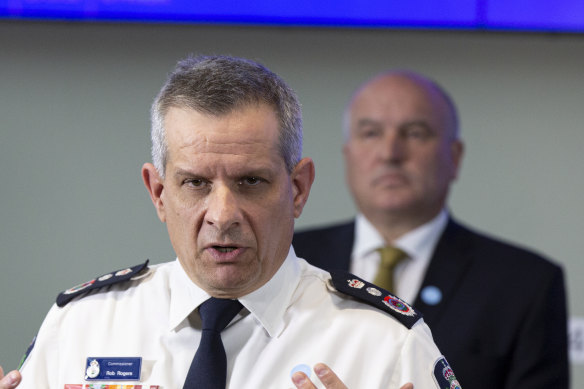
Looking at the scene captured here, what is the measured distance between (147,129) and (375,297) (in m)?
1.71

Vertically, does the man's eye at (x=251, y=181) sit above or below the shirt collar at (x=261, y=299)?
above

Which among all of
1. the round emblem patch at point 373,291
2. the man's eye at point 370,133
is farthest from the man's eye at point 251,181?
the man's eye at point 370,133

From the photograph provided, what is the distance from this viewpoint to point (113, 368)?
1452 millimetres

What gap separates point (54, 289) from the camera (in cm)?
299

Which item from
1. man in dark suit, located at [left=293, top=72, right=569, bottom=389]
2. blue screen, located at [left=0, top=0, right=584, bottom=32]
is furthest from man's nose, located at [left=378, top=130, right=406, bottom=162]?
blue screen, located at [left=0, top=0, right=584, bottom=32]

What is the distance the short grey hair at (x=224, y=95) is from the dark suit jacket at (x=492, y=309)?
4.00 feet

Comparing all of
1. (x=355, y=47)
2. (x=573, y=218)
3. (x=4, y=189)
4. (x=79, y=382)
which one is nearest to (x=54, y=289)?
(x=4, y=189)

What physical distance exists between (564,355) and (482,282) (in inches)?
12.8

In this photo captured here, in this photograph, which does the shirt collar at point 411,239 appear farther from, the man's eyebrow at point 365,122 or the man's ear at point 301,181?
the man's ear at point 301,181

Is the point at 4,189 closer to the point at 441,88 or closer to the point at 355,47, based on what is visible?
the point at 355,47

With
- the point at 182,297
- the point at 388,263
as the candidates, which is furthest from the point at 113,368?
the point at 388,263

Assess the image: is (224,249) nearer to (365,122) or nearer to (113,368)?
(113,368)

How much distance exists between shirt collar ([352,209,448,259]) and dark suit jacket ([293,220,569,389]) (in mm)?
27

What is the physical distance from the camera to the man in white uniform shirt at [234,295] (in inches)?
53.1
